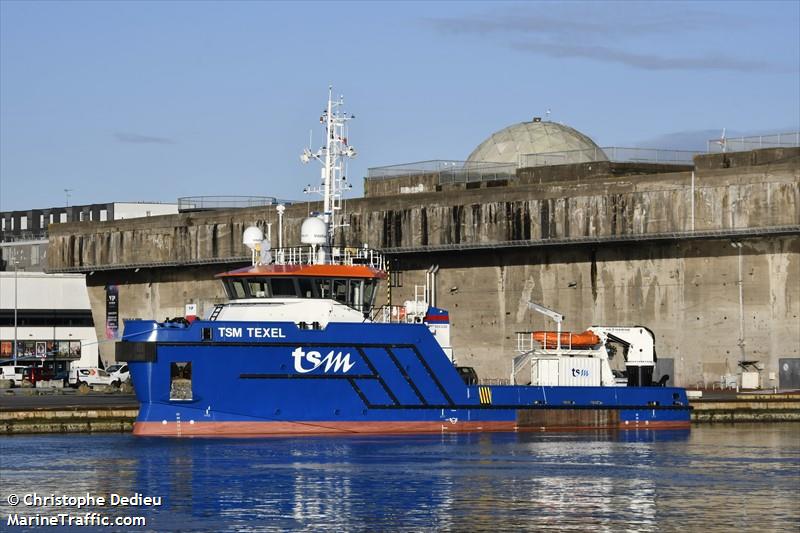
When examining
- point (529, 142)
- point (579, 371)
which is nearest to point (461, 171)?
point (529, 142)

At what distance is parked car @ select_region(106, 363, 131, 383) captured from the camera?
72938 millimetres

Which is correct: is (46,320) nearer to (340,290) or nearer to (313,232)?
(313,232)

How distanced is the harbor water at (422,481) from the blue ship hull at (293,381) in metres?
0.88

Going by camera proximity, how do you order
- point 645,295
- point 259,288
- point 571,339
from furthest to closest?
1. point 645,295
2. point 571,339
3. point 259,288

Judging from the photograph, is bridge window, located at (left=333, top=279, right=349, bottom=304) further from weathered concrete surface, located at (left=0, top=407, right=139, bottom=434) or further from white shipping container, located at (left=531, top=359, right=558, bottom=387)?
weathered concrete surface, located at (left=0, top=407, right=139, bottom=434)

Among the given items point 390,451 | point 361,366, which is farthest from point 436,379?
point 390,451

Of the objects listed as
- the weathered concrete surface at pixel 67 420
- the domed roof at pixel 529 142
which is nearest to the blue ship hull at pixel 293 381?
the weathered concrete surface at pixel 67 420

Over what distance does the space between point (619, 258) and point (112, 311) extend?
33.6 m

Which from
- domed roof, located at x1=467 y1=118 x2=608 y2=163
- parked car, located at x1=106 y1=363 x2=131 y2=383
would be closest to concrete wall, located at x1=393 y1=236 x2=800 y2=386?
domed roof, located at x1=467 y1=118 x2=608 y2=163

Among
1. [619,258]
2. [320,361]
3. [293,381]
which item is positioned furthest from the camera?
[619,258]

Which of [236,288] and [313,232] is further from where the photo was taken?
[313,232]

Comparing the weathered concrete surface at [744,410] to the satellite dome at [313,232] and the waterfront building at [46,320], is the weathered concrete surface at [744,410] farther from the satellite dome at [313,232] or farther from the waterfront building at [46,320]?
the waterfront building at [46,320]

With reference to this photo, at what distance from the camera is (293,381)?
144 ft

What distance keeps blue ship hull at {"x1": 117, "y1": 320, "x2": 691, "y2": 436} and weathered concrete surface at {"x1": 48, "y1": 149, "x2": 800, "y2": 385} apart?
695 inches
